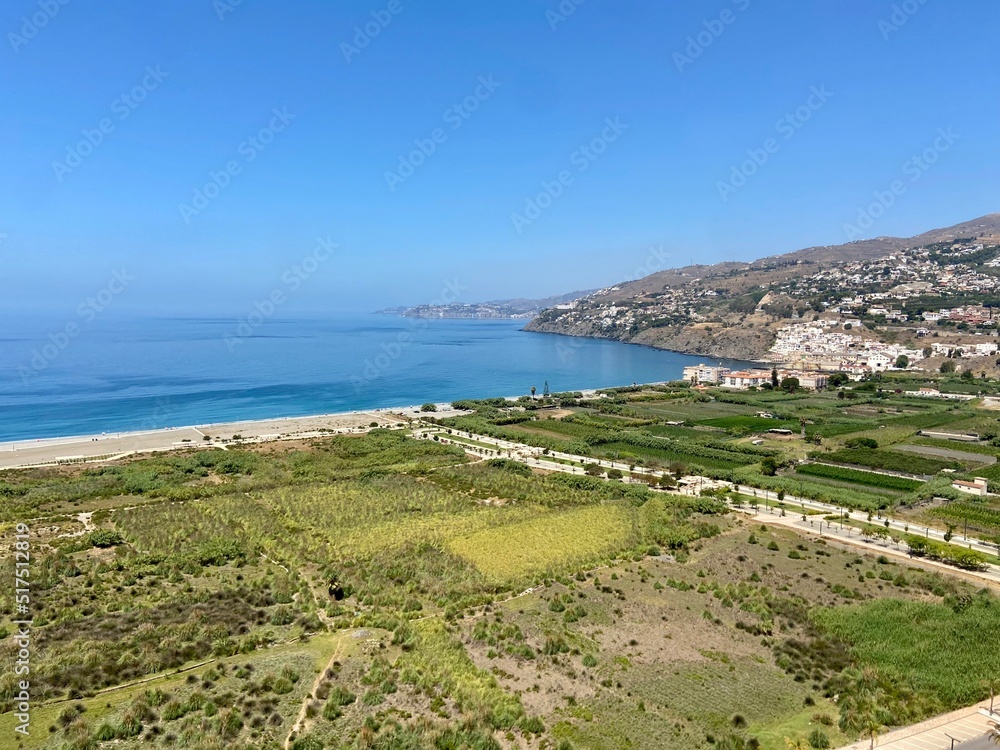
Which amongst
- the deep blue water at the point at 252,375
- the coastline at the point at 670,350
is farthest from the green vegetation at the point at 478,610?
the coastline at the point at 670,350

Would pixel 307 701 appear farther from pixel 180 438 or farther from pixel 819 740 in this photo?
pixel 180 438

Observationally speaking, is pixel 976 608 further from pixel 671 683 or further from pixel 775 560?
pixel 671 683

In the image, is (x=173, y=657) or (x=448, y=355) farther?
(x=448, y=355)

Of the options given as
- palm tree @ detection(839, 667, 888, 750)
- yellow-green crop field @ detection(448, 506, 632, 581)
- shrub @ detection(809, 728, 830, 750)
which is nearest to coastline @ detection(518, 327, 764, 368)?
yellow-green crop field @ detection(448, 506, 632, 581)

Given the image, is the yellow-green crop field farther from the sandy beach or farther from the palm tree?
the sandy beach

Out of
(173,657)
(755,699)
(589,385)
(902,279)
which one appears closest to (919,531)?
(755,699)

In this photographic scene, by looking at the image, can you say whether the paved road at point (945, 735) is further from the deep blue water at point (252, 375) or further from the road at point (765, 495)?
the deep blue water at point (252, 375)

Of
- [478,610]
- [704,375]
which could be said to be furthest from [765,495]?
[704,375]
